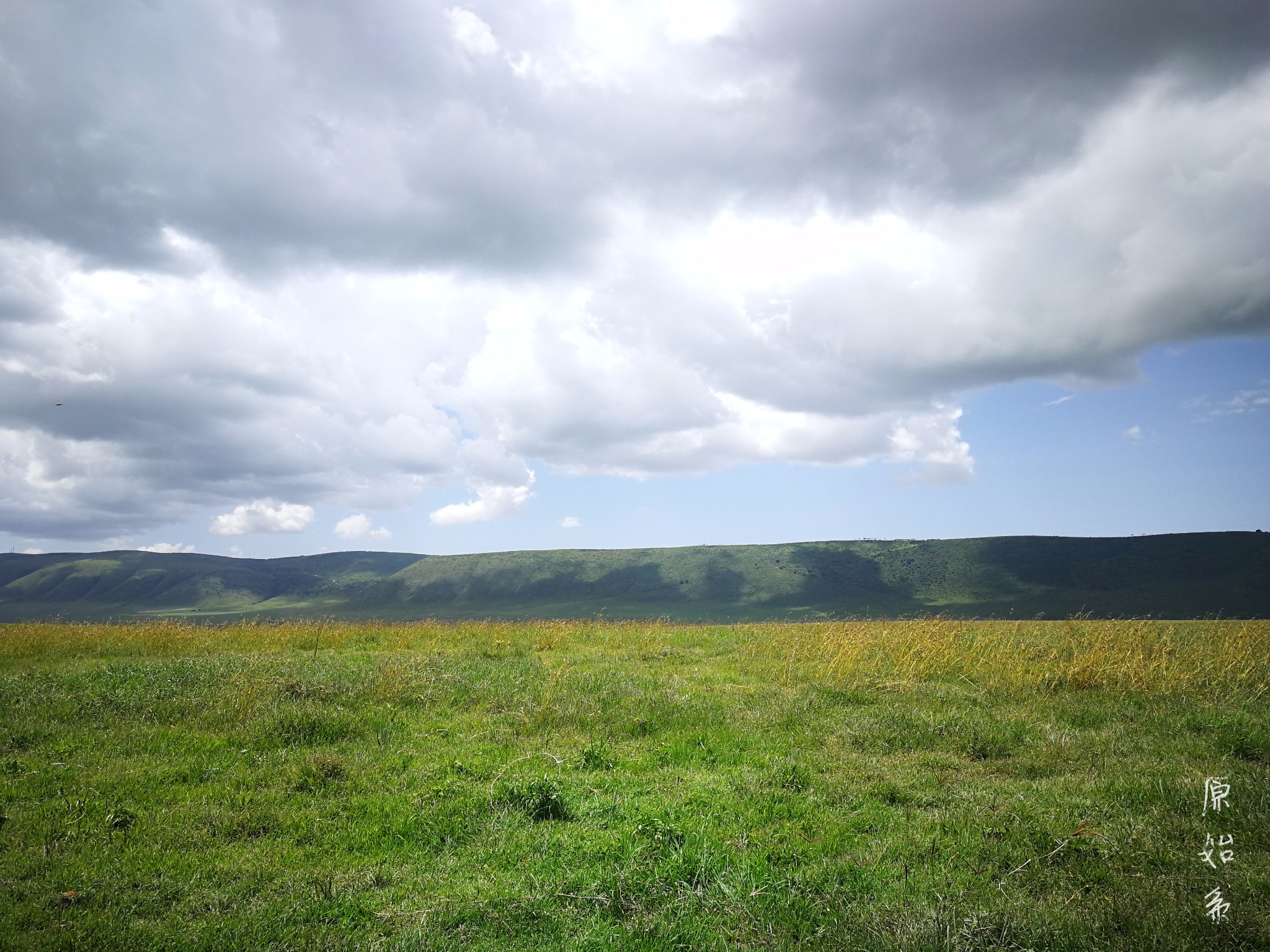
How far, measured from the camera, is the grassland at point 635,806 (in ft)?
18.0

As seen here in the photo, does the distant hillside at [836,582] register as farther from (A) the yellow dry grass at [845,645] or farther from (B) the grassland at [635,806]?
(B) the grassland at [635,806]

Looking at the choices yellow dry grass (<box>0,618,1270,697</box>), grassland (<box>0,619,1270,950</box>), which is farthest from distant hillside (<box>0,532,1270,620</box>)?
grassland (<box>0,619,1270,950</box>)

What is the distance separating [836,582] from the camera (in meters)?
134

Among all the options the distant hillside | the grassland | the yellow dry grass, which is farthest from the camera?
the distant hillside

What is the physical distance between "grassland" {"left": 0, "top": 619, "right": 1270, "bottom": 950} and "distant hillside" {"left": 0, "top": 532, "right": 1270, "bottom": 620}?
6940 centimetres

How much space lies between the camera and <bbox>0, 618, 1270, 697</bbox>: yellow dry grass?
14.4 metres

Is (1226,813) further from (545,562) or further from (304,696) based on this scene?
(545,562)

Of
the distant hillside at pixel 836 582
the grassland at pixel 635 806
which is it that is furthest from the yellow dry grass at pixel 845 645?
the distant hillside at pixel 836 582

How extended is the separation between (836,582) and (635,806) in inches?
5267

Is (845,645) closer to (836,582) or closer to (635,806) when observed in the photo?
(635,806)

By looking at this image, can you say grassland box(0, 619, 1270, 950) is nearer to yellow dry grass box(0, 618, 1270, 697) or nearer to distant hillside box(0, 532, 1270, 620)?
yellow dry grass box(0, 618, 1270, 697)

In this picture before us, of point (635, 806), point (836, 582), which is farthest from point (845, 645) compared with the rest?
point (836, 582)

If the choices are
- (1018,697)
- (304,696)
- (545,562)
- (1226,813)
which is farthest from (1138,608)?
(545,562)

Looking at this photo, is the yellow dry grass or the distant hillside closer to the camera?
the yellow dry grass
